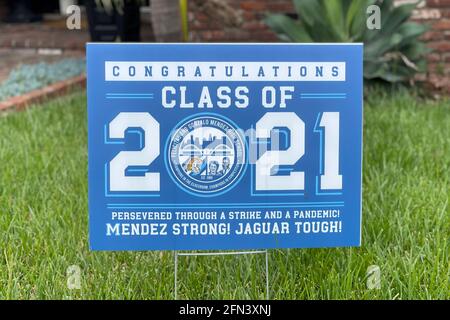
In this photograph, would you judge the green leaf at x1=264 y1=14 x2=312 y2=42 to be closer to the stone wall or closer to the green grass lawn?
the stone wall

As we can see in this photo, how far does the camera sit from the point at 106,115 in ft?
8.71

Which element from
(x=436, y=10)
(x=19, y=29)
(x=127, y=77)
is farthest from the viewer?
(x=19, y=29)

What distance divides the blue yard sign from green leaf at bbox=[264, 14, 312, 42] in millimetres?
3862

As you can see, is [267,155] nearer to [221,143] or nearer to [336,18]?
[221,143]

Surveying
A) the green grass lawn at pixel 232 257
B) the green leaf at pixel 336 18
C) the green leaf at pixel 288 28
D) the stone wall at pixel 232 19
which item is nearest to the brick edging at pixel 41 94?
the stone wall at pixel 232 19

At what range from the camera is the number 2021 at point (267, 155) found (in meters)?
2.66

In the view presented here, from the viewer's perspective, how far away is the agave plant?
6.32 m

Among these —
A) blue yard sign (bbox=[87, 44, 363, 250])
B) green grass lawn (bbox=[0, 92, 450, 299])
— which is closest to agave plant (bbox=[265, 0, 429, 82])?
green grass lawn (bbox=[0, 92, 450, 299])

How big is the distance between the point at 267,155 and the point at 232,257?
751 mm

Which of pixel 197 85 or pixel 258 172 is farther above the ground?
pixel 197 85
